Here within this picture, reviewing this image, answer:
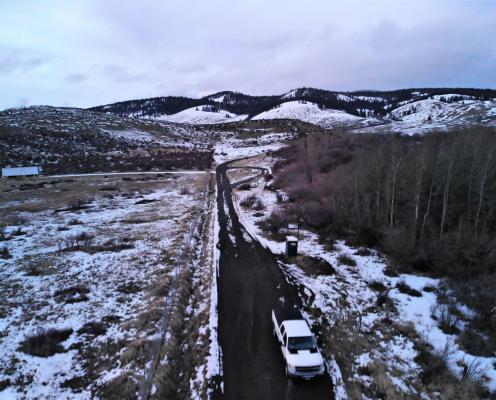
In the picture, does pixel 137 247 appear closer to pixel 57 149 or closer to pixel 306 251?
pixel 306 251

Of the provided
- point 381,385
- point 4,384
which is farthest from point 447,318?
point 4,384

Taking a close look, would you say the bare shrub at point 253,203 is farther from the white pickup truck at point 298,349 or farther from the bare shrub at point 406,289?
the white pickup truck at point 298,349

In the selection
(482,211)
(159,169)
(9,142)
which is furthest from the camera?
(9,142)

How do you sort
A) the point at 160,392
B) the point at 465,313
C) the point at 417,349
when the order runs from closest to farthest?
the point at 160,392
the point at 417,349
the point at 465,313

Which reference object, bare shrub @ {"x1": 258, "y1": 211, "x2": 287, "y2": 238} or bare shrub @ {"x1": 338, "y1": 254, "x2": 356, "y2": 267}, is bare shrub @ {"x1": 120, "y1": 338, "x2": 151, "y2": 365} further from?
bare shrub @ {"x1": 258, "y1": 211, "x2": 287, "y2": 238}

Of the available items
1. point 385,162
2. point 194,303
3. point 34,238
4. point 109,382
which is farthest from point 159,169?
point 109,382

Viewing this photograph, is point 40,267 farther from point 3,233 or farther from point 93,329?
point 3,233

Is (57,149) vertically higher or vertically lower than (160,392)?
higher

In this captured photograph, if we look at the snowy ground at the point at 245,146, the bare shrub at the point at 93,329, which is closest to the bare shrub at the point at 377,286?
the bare shrub at the point at 93,329
